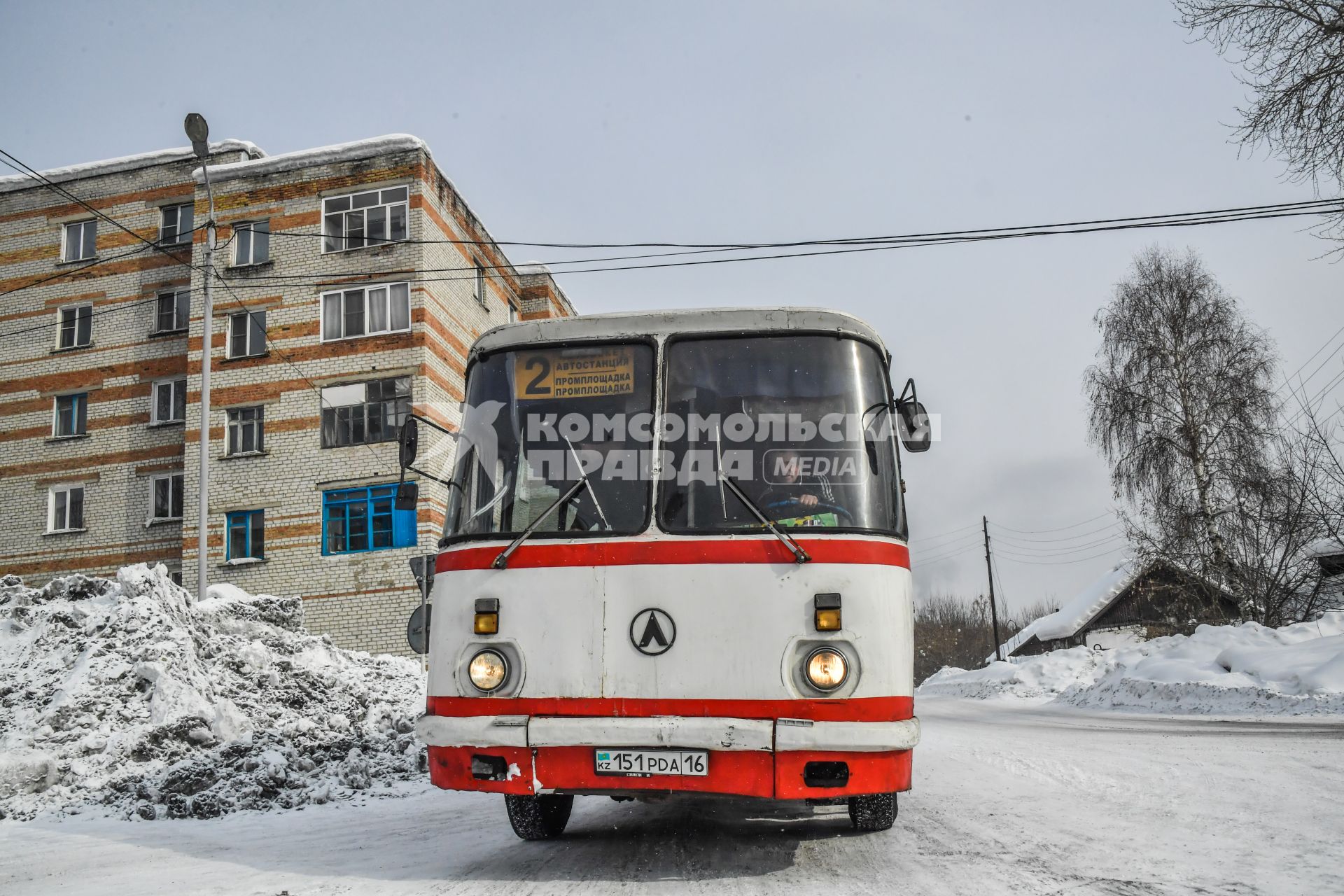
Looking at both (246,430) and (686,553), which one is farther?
(246,430)

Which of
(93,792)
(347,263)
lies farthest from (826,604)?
(347,263)

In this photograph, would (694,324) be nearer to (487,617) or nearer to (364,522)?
(487,617)

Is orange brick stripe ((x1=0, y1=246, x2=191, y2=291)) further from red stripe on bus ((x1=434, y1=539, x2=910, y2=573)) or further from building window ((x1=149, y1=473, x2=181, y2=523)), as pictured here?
red stripe on bus ((x1=434, y1=539, x2=910, y2=573))

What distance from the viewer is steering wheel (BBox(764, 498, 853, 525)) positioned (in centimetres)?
538

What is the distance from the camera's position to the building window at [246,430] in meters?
28.0

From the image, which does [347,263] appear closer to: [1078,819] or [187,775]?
[187,775]

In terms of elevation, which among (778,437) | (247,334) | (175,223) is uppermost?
(175,223)

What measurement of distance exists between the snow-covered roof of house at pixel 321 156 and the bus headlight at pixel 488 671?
24.8 metres

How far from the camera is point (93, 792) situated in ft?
29.8

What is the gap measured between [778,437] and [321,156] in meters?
26.0

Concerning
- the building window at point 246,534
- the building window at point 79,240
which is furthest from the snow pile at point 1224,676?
the building window at point 79,240

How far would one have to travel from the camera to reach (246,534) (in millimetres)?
27516

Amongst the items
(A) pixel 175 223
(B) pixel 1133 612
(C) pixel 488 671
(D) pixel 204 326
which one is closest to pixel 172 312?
(A) pixel 175 223

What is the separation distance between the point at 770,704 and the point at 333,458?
23882mm
